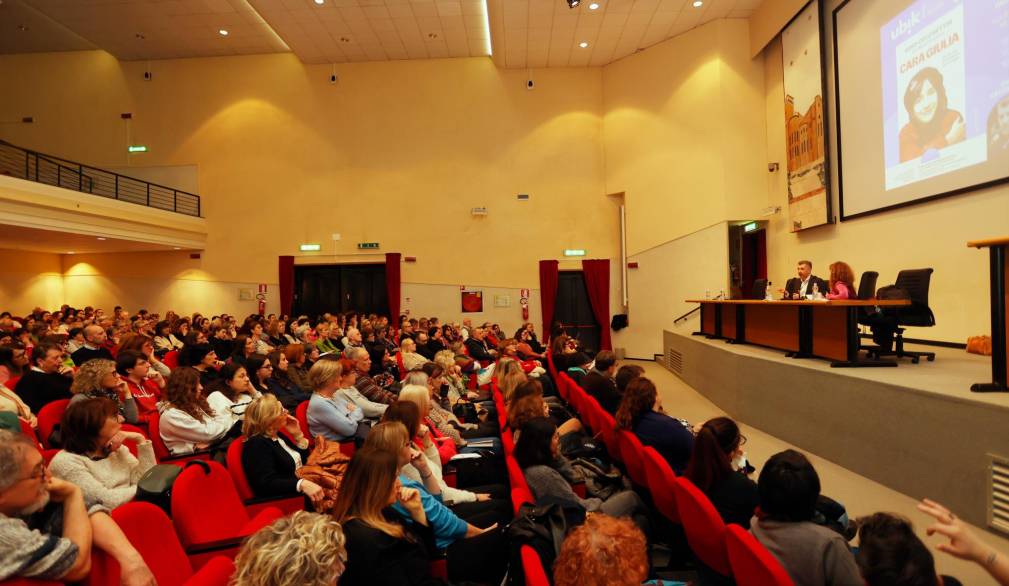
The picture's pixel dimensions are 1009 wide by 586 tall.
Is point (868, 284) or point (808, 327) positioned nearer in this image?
point (808, 327)

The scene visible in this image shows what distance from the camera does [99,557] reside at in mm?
1573

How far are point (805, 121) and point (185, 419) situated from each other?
9337 millimetres

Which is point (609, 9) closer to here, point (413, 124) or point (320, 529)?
point (413, 124)

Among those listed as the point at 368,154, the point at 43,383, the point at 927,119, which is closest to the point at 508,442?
the point at 43,383

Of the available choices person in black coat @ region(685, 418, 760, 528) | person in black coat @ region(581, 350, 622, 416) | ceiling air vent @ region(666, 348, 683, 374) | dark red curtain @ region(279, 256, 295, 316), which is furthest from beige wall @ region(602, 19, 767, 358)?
person in black coat @ region(685, 418, 760, 528)

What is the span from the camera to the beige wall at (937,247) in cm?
587

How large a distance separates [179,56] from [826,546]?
14.9 m

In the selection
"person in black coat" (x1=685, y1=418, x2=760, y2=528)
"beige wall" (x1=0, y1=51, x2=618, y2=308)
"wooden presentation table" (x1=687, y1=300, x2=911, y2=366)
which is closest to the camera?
"person in black coat" (x1=685, y1=418, x2=760, y2=528)

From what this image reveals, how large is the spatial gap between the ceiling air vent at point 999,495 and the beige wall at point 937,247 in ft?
12.8

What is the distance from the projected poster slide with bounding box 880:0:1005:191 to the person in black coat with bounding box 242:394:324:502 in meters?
6.83

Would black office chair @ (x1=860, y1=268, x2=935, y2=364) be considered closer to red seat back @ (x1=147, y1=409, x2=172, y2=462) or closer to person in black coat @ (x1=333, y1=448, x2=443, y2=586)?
person in black coat @ (x1=333, y1=448, x2=443, y2=586)

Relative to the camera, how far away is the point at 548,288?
39.9 ft

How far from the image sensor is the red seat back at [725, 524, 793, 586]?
4.98ft

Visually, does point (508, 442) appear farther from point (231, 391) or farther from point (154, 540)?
point (231, 391)
